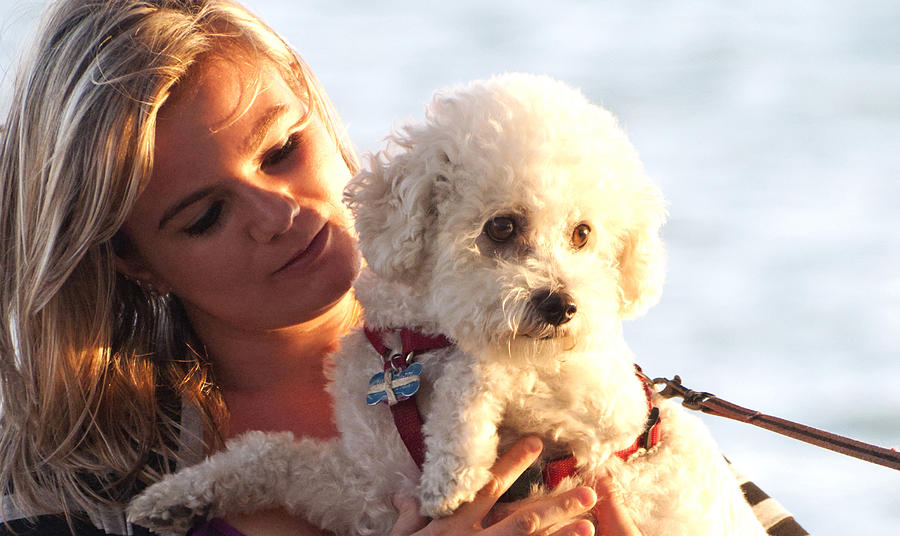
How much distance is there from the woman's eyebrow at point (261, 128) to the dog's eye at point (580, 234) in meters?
1.05

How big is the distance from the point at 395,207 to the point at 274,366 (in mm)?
1209

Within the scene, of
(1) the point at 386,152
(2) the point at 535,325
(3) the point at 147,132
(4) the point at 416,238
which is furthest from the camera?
(3) the point at 147,132

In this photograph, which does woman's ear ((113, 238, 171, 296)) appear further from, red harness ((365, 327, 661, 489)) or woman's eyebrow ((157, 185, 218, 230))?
red harness ((365, 327, 661, 489))

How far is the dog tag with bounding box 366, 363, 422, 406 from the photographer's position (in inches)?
79.0

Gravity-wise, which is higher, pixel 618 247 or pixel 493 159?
pixel 493 159

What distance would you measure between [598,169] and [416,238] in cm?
47

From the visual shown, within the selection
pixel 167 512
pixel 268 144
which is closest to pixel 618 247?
pixel 268 144

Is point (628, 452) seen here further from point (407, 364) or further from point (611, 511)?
point (407, 364)

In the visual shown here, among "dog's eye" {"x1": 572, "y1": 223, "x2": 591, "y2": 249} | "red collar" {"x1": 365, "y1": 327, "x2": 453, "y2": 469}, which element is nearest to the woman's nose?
"red collar" {"x1": 365, "y1": 327, "x2": 453, "y2": 469}

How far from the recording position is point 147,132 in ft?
8.14

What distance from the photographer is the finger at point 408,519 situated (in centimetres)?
200

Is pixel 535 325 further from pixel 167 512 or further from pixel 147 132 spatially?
pixel 147 132

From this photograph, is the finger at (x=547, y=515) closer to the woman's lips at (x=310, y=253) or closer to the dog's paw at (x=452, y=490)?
the dog's paw at (x=452, y=490)

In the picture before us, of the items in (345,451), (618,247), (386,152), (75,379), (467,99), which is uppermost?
(467,99)
